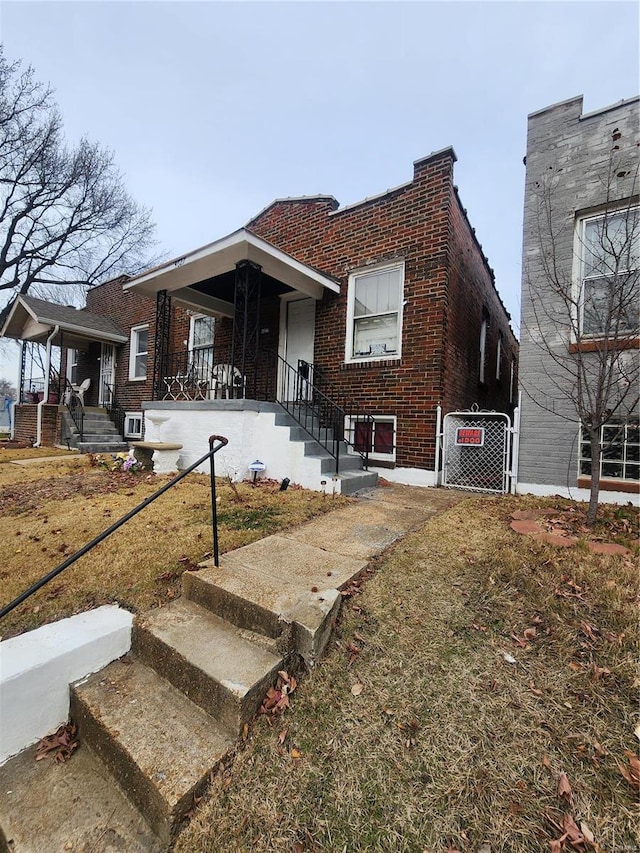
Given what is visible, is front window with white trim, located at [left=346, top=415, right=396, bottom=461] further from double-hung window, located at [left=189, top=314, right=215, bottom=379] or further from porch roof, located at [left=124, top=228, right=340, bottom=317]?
double-hung window, located at [left=189, top=314, right=215, bottom=379]

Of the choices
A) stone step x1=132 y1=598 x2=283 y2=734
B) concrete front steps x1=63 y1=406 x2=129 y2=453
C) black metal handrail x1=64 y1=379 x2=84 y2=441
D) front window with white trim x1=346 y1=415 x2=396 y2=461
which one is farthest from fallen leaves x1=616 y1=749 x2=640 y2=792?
black metal handrail x1=64 y1=379 x2=84 y2=441

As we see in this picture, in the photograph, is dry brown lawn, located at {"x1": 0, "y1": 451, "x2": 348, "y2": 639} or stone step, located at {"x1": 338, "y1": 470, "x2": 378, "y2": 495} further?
stone step, located at {"x1": 338, "y1": 470, "x2": 378, "y2": 495}

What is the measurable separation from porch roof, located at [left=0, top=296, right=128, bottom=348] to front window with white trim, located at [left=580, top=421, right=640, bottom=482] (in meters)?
13.6

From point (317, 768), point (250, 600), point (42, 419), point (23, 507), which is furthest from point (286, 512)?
point (42, 419)

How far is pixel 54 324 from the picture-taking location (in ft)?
37.4

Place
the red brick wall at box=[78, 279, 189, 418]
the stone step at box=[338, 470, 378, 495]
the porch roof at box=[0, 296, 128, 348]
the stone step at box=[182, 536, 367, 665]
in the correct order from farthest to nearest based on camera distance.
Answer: the porch roof at box=[0, 296, 128, 348] → the red brick wall at box=[78, 279, 189, 418] → the stone step at box=[338, 470, 378, 495] → the stone step at box=[182, 536, 367, 665]

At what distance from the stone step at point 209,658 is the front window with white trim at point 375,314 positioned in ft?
18.8

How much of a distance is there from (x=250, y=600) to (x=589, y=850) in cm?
172

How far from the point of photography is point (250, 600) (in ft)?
7.42

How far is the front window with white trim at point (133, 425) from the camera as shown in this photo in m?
12.1

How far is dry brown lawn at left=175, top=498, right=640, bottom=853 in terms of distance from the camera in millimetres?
1298

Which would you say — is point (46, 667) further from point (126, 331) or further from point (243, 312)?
point (126, 331)

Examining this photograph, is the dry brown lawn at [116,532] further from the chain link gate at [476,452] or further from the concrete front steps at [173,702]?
the chain link gate at [476,452]

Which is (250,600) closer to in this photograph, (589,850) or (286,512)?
(589,850)
